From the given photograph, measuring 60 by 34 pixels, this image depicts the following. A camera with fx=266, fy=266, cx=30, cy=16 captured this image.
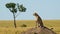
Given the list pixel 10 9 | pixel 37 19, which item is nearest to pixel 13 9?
pixel 10 9

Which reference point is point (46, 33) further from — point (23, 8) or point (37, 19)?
point (23, 8)

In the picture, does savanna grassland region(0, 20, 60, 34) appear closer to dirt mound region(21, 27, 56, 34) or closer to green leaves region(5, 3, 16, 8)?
green leaves region(5, 3, 16, 8)

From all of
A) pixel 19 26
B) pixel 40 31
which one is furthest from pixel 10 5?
pixel 40 31

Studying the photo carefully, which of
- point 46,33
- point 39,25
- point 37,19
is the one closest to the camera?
point 46,33

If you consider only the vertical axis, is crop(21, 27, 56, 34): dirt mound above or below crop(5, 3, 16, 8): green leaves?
above

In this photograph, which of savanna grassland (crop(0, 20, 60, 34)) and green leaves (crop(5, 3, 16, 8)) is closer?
savanna grassland (crop(0, 20, 60, 34))

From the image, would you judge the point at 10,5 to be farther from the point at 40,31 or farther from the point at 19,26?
the point at 40,31

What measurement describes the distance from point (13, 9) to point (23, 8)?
10.2ft

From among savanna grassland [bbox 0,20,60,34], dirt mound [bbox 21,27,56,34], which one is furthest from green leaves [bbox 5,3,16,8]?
dirt mound [bbox 21,27,56,34]

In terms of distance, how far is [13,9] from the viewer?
80.8 metres

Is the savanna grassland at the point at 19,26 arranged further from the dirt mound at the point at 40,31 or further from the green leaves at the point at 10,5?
the dirt mound at the point at 40,31

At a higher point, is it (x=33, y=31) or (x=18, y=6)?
(x=33, y=31)

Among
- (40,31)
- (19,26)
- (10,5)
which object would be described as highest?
(40,31)

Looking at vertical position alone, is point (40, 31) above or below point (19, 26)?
above
